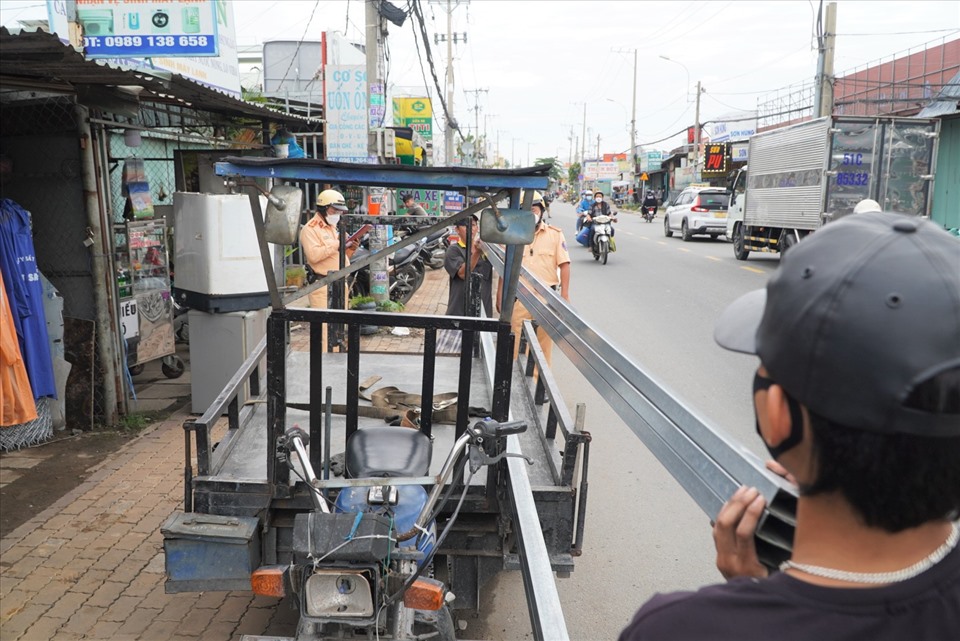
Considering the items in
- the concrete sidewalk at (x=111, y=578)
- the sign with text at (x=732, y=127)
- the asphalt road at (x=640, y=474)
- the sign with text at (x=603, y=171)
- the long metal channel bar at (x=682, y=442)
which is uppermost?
the sign with text at (x=732, y=127)

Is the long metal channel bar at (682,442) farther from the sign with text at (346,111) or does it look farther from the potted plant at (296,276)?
the sign with text at (346,111)

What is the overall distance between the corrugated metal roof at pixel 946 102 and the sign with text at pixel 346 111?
Result: 1453cm

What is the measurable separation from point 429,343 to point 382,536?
1.22 meters

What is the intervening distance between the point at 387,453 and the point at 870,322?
7.24ft

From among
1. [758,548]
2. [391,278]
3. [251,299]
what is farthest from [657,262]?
[758,548]

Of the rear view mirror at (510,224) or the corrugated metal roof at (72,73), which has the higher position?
the corrugated metal roof at (72,73)

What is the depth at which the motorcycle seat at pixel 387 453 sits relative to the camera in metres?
2.85

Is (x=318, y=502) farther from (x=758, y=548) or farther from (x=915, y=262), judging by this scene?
(x=915, y=262)

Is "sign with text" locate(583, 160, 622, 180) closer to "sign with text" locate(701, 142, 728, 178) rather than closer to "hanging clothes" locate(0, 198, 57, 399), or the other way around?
"sign with text" locate(701, 142, 728, 178)

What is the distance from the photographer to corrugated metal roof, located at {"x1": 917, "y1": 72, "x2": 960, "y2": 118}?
1955 centimetres

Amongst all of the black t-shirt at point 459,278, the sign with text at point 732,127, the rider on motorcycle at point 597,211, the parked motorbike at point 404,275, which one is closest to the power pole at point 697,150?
the sign with text at point 732,127

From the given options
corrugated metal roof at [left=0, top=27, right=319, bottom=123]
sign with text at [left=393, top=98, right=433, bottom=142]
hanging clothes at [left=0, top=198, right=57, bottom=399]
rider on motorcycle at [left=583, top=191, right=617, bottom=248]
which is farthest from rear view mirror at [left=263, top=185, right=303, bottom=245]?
sign with text at [left=393, top=98, right=433, bottom=142]

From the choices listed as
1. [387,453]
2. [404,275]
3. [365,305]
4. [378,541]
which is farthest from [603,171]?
[378,541]

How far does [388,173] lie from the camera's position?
289 cm
